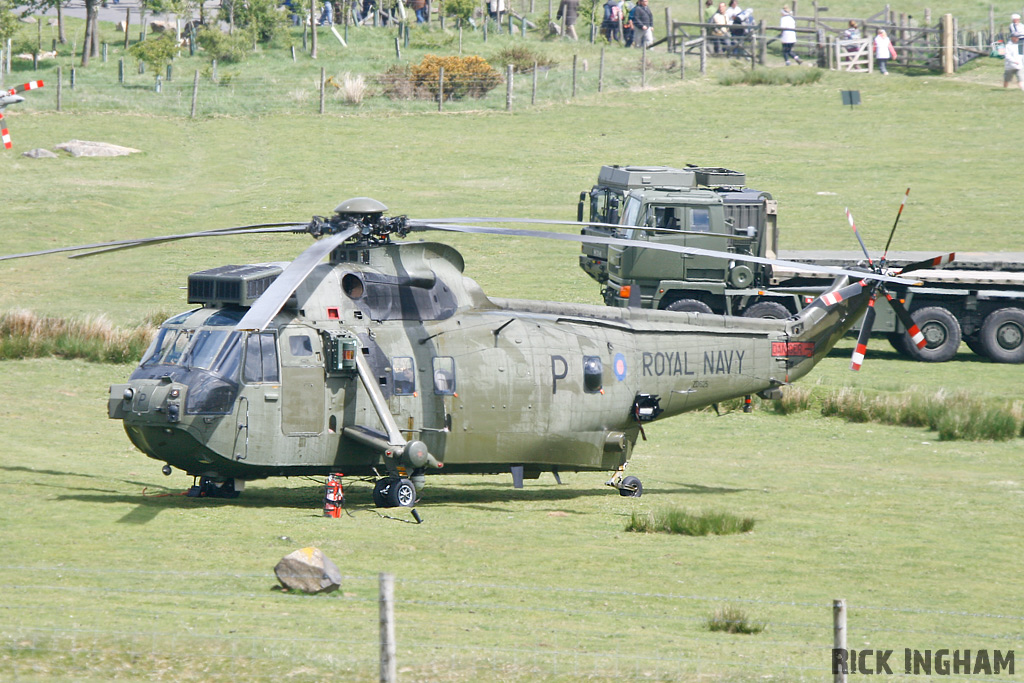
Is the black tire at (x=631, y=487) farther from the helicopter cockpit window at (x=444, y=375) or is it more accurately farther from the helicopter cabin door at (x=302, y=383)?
the helicopter cabin door at (x=302, y=383)

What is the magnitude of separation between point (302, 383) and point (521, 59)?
49.0 m

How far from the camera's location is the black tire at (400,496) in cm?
1611

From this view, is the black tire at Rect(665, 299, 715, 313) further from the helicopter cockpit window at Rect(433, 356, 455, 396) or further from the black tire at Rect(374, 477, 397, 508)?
the black tire at Rect(374, 477, 397, 508)

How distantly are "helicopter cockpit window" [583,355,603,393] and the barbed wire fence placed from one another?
5001 mm

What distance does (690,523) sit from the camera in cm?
1589

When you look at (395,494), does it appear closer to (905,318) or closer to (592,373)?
(592,373)

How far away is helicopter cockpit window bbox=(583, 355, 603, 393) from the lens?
57.7ft

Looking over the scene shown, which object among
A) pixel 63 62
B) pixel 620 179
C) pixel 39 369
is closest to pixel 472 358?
pixel 39 369

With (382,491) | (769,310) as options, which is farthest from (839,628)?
(769,310)

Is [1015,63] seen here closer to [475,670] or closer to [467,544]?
[467,544]

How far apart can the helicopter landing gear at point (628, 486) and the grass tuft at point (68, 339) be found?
1226cm

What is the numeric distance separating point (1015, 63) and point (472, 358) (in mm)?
48872

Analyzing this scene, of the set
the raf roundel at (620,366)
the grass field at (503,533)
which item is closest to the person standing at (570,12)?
the grass field at (503,533)

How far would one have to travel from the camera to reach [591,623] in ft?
38.5
